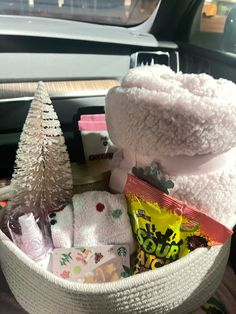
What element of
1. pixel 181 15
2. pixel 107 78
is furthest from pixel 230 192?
pixel 181 15

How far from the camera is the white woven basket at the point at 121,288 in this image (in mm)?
505

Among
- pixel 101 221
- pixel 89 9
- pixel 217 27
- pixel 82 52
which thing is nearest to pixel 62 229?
pixel 101 221

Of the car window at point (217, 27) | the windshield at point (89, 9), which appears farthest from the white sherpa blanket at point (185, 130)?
the windshield at point (89, 9)

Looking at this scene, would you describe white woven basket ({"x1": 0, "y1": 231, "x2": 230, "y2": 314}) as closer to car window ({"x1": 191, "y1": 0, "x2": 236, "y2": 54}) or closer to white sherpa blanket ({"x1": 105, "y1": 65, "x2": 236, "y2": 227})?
white sherpa blanket ({"x1": 105, "y1": 65, "x2": 236, "y2": 227})

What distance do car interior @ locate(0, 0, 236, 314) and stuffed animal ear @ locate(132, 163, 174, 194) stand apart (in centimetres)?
25

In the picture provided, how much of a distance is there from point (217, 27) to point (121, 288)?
0.99 m

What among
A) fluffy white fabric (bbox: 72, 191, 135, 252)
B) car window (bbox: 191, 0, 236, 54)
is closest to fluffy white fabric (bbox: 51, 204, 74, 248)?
fluffy white fabric (bbox: 72, 191, 135, 252)

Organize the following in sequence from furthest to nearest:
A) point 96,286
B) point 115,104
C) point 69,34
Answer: point 69,34 → point 115,104 → point 96,286

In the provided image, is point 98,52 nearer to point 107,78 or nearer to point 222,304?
point 107,78

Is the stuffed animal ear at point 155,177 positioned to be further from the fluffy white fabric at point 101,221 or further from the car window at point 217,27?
the car window at point 217,27

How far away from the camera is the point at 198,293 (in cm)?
60

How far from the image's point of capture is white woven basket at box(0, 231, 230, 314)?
1.66 ft

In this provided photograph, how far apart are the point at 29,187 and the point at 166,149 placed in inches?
8.8

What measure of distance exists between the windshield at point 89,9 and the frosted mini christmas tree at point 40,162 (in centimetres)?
87
